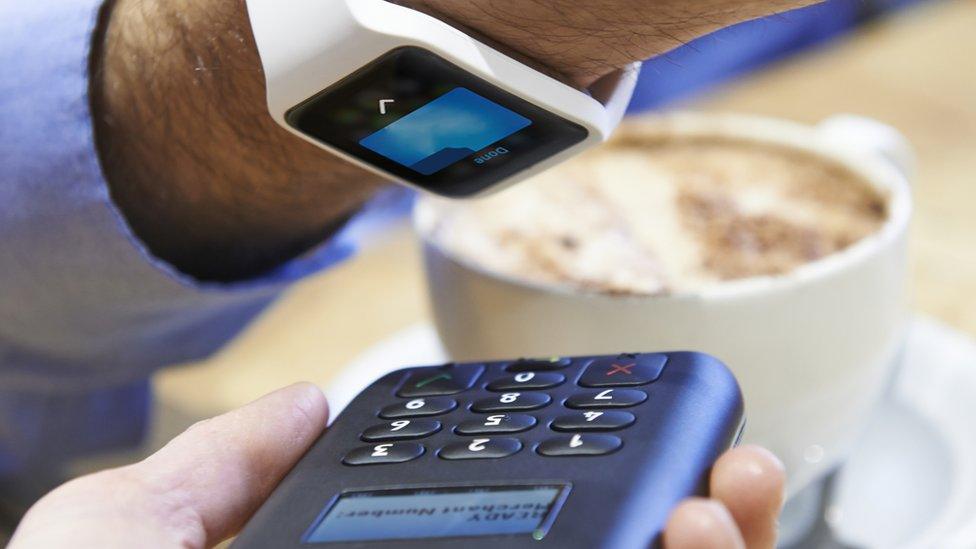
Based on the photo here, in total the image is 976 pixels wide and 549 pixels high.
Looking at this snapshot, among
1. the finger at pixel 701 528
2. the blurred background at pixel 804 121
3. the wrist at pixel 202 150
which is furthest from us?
the blurred background at pixel 804 121

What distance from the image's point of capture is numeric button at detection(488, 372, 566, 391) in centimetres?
22

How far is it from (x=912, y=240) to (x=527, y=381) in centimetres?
31

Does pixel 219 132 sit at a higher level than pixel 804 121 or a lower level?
higher

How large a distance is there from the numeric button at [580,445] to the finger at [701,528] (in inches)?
0.9

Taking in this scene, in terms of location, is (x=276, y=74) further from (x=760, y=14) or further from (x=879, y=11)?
(x=879, y=11)

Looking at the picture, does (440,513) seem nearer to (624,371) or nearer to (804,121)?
(624,371)

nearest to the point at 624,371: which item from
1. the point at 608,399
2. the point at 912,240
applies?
the point at 608,399

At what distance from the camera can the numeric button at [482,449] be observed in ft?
0.65

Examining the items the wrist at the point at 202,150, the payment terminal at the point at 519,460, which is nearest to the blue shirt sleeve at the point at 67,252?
the wrist at the point at 202,150

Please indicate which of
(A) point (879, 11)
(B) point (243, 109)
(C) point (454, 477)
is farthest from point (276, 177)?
(A) point (879, 11)

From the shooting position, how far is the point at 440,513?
0.60 feet

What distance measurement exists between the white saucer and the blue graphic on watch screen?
4.0 inches

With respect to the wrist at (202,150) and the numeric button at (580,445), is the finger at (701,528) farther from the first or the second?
the wrist at (202,150)

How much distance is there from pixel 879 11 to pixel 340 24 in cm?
86
